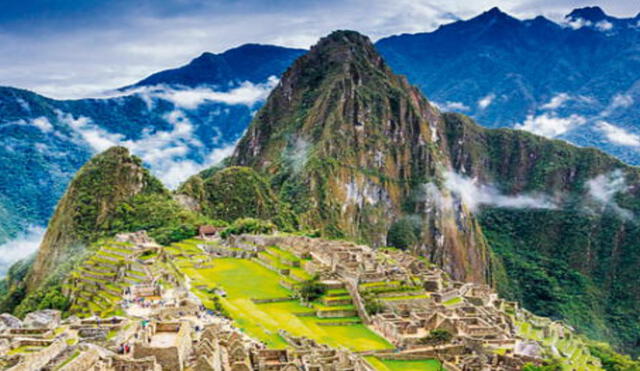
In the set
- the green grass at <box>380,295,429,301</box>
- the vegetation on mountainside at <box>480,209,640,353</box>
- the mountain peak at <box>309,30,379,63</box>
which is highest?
the mountain peak at <box>309,30,379,63</box>

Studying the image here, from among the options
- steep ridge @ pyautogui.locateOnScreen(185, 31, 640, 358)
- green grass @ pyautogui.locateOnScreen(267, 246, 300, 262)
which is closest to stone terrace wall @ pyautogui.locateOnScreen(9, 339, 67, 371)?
green grass @ pyautogui.locateOnScreen(267, 246, 300, 262)

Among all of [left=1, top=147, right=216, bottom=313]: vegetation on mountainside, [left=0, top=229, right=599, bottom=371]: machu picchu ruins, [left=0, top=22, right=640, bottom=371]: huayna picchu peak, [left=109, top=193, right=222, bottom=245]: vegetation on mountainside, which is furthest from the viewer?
[left=109, top=193, right=222, bottom=245]: vegetation on mountainside

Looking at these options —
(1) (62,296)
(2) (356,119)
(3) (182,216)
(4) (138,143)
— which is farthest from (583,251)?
(1) (62,296)

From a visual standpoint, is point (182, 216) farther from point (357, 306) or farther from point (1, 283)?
point (357, 306)

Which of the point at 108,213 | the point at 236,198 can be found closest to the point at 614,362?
the point at 108,213

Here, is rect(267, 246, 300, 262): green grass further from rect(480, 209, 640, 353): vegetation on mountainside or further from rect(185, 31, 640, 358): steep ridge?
rect(480, 209, 640, 353): vegetation on mountainside
